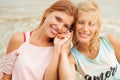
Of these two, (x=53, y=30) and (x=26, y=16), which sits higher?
(x=53, y=30)

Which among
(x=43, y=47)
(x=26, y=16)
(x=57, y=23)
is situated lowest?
(x=26, y=16)

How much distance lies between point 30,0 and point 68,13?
2834mm

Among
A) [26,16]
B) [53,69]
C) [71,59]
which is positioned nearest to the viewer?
[53,69]

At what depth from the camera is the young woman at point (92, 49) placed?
1523 mm

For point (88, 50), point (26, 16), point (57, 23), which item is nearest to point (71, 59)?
point (88, 50)

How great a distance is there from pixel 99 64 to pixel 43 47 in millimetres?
302

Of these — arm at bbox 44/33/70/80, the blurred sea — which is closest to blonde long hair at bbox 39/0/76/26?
arm at bbox 44/33/70/80

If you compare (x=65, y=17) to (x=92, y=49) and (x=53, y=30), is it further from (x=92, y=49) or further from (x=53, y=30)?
(x=92, y=49)

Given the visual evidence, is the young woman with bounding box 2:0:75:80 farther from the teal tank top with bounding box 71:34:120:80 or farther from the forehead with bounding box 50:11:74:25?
the teal tank top with bounding box 71:34:120:80

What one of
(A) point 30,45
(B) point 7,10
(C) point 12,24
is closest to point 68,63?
(A) point 30,45

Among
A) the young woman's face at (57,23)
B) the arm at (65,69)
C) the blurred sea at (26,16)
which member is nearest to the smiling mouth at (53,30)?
the young woman's face at (57,23)

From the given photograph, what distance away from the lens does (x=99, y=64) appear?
5.27ft

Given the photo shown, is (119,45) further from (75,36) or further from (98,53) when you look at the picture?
(75,36)

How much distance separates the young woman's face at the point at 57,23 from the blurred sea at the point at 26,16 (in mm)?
1464
